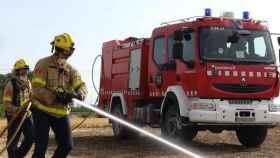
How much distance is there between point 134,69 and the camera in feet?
48.6

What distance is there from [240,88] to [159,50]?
221 centimetres

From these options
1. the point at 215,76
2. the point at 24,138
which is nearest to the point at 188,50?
the point at 215,76

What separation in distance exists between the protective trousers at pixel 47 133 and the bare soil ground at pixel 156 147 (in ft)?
13.2

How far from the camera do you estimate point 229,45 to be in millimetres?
12484

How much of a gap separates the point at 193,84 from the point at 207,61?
54cm

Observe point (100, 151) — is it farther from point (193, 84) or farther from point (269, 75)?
point (269, 75)

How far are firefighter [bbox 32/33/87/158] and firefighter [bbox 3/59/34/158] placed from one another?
5.60 feet

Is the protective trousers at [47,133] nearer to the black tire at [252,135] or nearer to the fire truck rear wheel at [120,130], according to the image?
the black tire at [252,135]

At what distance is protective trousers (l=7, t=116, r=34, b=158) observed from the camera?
9602mm

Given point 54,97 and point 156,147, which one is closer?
point 54,97

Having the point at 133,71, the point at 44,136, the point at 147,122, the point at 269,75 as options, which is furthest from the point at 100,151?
the point at 44,136

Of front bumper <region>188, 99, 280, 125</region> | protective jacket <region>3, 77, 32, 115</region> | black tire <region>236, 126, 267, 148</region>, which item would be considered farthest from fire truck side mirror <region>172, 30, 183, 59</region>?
protective jacket <region>3, 77, 32, 115</region>

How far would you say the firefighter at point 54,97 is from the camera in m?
7.96

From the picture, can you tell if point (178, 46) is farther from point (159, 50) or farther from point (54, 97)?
point (54, 97)
